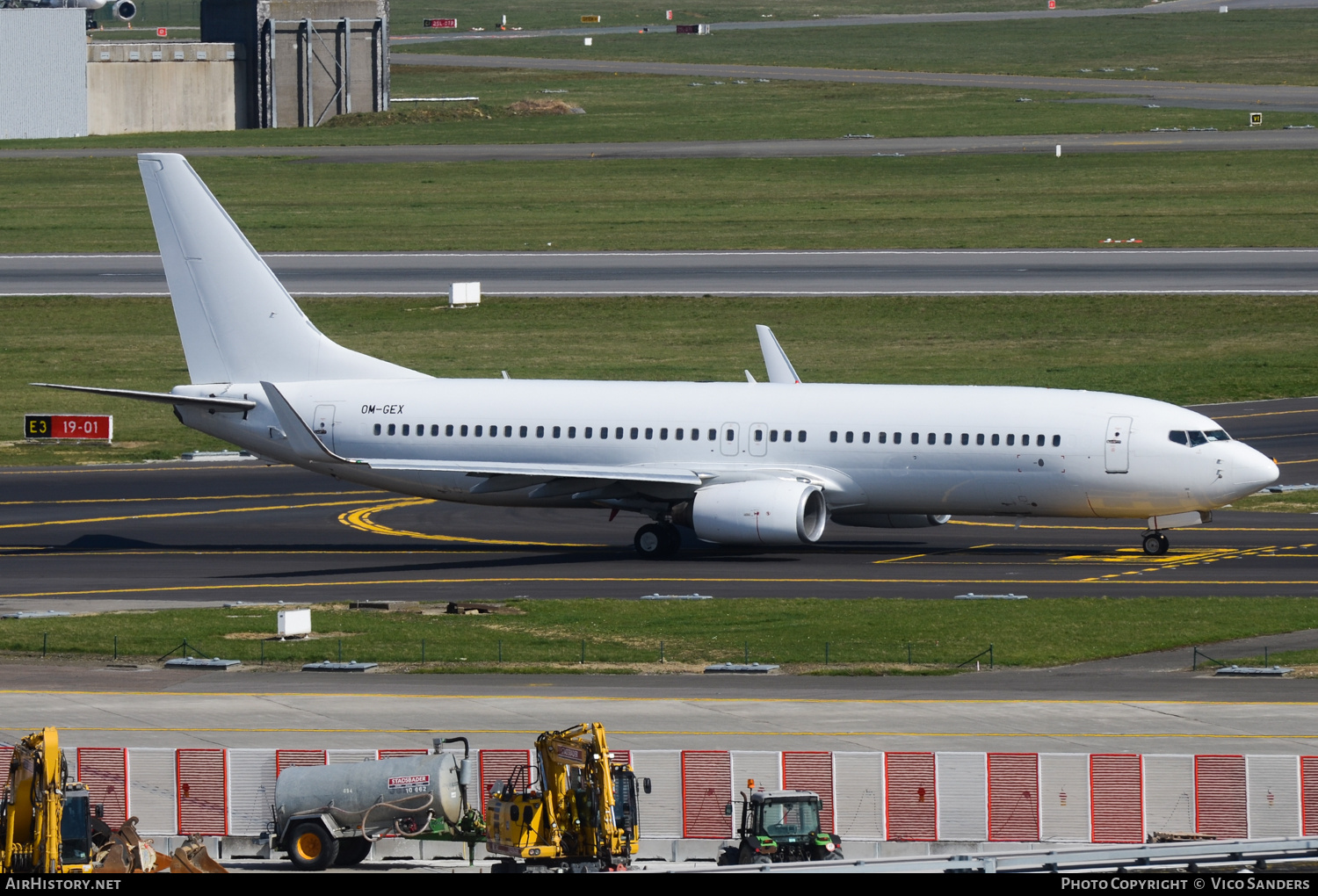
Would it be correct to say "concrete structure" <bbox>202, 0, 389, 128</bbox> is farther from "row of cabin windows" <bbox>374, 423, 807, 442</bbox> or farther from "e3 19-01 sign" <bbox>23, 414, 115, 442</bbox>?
"row of cabin windows" <bbox>374, 423, 807, 442</bbox>

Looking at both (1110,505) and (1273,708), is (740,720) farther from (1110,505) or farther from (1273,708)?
(1110,505)

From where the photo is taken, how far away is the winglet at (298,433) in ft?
197

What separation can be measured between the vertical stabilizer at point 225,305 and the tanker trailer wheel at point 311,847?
3236 centimetres

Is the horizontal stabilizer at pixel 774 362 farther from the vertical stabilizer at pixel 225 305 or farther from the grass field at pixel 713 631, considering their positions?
the grass field at pixel 713 631

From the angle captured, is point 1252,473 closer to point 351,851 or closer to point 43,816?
point 351,851

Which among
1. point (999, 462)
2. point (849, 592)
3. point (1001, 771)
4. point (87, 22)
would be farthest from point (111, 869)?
point (87, 22)

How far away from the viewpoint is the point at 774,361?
66.4 m

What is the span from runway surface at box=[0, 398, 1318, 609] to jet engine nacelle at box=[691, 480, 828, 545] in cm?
106

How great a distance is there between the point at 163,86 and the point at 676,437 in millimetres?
124806

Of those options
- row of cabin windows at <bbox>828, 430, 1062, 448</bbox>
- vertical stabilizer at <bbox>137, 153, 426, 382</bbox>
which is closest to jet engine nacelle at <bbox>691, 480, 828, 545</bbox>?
row of cabin windows at <bbox>828, 430, 1062, 448</bbox>

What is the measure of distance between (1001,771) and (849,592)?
818 inches

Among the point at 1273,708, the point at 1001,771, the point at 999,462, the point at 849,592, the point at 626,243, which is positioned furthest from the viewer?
the point at 626,243

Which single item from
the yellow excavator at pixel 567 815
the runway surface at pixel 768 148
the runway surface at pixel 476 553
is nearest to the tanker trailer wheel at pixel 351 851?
the yellow excavator at pixel 567 815

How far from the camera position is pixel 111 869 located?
30.6m
